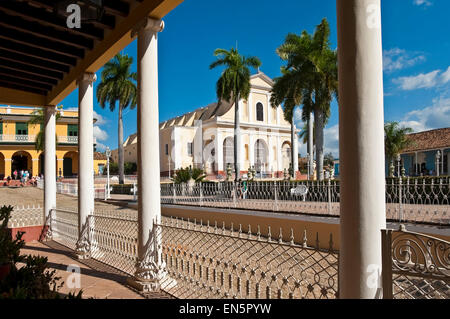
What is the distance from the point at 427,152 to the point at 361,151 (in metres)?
31.4

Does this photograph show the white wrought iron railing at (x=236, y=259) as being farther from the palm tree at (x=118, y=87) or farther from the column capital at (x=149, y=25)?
the palm tree at (x=118, y=87)

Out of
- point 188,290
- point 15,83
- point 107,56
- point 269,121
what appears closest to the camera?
point 188,290

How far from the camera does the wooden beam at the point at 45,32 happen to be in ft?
14.2

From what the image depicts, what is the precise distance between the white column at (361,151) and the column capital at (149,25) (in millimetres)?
2730

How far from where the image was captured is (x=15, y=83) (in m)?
6.83

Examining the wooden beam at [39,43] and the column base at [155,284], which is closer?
the column base at [155,284]

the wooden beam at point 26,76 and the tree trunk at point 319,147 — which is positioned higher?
the wooden beam at point 26,76

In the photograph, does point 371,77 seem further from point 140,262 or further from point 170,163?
point 170,163

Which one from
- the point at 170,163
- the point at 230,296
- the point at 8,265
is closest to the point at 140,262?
the point at 230,296

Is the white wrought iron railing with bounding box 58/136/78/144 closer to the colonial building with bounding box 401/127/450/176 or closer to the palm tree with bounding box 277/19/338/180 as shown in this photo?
the palm tree with bounding box 277/19/338/180

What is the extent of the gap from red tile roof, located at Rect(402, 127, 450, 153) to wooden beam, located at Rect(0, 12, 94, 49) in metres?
27.9

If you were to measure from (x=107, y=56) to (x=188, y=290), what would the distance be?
391cm

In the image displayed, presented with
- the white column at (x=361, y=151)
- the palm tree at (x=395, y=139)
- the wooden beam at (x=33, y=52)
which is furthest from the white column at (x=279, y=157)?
the white column at (x=361, y=151)
